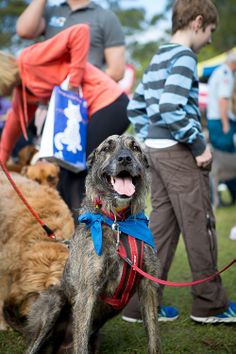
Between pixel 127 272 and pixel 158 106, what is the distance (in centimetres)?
152

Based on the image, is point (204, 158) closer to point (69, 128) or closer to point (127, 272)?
point (69, 128)

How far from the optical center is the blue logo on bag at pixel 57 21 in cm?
512

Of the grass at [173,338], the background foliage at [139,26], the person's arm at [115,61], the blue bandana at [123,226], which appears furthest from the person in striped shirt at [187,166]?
the background foliage at [139,26]

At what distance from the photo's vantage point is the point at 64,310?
348cm

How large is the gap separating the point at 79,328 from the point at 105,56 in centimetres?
297

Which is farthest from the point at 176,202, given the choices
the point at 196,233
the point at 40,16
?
the point at 40,16

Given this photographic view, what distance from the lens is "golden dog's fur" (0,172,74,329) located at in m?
3.86

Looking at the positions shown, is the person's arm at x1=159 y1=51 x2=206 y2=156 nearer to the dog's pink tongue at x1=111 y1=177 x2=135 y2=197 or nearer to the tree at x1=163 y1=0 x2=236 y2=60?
the dog's pink tongue at x1=111 y1=177 x2=135 y2=197

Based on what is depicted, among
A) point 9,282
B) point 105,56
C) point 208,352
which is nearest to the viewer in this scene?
point 208,352

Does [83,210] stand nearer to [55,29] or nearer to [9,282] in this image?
[9,282]

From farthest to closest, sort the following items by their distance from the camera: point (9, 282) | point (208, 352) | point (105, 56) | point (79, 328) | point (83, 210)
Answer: point (105, 56), point (9, 282), point (208, 352), point (83, 210), point (79, 328)

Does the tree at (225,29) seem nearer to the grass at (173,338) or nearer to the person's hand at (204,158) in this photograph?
the person's hand at (204,158)

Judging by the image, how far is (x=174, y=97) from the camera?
158 inches

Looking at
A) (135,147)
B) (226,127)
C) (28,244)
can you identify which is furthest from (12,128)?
(226,127)
